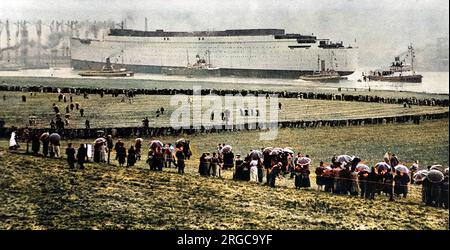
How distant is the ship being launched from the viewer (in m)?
24.8

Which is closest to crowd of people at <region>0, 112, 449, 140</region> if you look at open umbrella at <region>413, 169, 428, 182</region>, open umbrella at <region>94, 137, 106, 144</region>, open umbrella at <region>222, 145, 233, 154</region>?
open umbrella at <region>94, 137, 106, 144</region>

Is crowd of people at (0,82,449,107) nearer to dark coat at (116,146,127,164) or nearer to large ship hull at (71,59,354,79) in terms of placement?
large ship hull at (71,59,354,79)

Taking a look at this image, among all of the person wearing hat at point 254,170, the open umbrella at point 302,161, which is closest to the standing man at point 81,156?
the person wearing hat at point 254,170

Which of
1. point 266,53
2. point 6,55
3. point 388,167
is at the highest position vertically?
point 266,53

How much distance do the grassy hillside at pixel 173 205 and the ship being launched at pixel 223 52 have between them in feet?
36.2

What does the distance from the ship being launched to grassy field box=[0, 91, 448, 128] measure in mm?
2931

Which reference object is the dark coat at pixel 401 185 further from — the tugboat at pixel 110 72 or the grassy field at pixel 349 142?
the tugboat at pixel 110 72

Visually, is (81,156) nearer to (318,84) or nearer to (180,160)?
(180,160)

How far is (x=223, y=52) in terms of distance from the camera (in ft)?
87.4

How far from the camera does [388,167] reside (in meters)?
9.65
